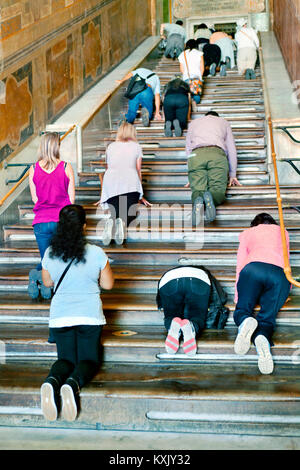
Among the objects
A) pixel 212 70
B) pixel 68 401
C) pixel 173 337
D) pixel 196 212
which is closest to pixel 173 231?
pixel 196 212

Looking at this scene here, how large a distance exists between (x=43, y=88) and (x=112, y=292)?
3.92 meters

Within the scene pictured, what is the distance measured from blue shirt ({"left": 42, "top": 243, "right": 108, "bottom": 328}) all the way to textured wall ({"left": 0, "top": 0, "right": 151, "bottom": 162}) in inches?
120

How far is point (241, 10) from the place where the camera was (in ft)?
56.5

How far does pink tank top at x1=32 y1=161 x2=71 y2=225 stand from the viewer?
5.02m

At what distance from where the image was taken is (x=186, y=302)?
178 inches

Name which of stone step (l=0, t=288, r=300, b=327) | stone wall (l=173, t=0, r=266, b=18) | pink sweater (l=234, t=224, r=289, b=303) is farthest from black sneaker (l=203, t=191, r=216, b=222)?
stone wall (l=173, t=0, r=266, b=18)

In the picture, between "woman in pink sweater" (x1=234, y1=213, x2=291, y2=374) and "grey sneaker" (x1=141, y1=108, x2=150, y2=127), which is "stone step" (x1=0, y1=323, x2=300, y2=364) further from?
"grey sneaker" (x1=141, y1=108, x2=150, y2=127)

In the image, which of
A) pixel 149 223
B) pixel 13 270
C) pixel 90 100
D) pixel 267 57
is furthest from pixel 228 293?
pixel 267 57

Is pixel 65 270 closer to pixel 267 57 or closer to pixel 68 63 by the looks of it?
pixel 68 63

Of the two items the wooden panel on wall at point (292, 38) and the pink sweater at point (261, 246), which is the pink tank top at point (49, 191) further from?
the wooden panel on wall at point (292, 38)

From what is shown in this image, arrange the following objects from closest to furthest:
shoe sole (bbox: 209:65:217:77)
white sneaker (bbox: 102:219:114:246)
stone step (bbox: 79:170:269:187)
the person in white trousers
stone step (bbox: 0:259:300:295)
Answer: stone step (bbox: 0:259:300:295), white sneaker (bbox: 102:219:114:246), stone step (bbox: 79:170:269:187), the person in white trousers, shoe sole (bbox: 209:65:217:77)

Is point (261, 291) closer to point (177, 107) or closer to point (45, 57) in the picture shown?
point (177, 107)

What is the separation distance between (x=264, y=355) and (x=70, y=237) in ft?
4.86

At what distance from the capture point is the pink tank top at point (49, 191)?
502cm
